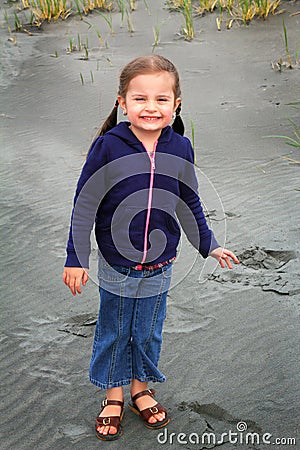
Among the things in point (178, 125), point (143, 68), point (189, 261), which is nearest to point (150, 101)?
point (143, 68)

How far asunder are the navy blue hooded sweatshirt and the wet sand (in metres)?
0.75

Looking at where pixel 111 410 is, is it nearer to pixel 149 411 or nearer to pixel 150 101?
pixel 149 411

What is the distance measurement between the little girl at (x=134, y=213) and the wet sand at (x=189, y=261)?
1.28 feet

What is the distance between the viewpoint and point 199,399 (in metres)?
3.25

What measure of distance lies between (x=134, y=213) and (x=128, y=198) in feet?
0.19

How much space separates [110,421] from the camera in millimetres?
3045

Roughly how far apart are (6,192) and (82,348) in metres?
2.29

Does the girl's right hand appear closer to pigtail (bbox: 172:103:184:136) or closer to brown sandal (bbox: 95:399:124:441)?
brown sandal (bbox: 95:399:124:441)

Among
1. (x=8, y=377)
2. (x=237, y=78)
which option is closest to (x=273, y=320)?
(x=8, y=377)

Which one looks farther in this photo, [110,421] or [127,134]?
[110,421]

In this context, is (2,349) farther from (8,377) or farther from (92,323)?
(92,323)

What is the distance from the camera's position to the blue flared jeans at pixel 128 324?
2900 millimetres

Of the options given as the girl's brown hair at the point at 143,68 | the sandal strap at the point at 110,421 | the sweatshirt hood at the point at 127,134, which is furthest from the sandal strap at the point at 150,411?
the girl's brown hair at the point at 143,68

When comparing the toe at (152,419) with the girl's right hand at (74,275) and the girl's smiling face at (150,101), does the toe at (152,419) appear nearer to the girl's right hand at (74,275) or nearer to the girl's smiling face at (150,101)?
the girl's right hand at (74,275)
